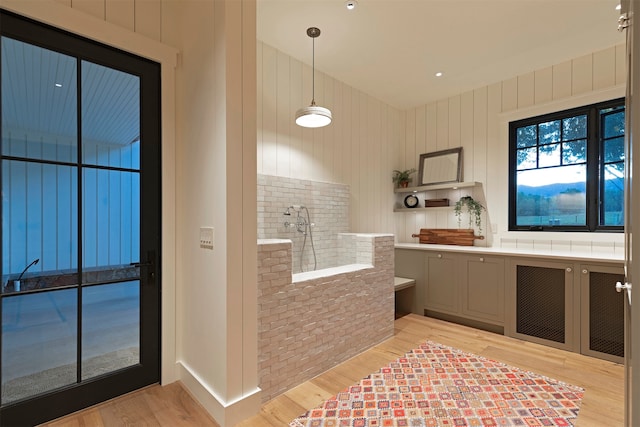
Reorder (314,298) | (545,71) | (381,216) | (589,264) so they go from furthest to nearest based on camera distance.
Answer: (381,216) → (545,71) → (589,264) → (314,298)

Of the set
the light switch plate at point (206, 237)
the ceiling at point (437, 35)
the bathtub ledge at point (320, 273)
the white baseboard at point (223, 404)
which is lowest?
the white baseboard at point (223, 404)

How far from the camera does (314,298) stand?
230cm

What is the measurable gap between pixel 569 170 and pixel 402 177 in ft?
6.37

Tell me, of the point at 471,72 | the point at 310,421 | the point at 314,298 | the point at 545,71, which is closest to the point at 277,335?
the point at 314,298

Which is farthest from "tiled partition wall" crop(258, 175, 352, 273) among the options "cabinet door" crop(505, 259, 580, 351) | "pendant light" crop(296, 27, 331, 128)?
"cabinet door" crop(505, 259, 580, 351)

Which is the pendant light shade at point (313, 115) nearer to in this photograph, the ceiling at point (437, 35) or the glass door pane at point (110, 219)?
the ceiling at point (437, 35)

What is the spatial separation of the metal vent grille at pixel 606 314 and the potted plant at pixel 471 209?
1.36 m

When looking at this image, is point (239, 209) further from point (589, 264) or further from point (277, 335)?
point (589, 264)

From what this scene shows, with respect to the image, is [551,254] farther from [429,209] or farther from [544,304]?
[429,209]

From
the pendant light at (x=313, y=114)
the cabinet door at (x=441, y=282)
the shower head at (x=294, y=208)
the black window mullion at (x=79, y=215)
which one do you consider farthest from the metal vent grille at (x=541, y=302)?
the black window mullion at (x=79, y=215)

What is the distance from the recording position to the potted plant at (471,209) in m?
3.88

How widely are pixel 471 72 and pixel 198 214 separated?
11.4 feet

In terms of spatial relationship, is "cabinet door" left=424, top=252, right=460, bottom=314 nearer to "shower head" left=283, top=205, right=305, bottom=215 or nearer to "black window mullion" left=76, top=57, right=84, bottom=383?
"shower head" left=283, top=205, right=305, bottom=215

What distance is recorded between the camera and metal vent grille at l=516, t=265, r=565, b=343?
9.29 feet
